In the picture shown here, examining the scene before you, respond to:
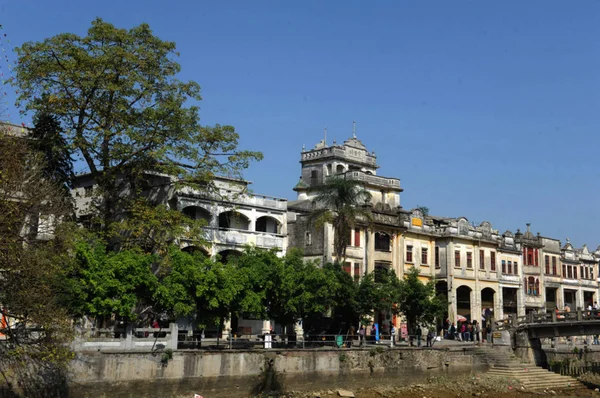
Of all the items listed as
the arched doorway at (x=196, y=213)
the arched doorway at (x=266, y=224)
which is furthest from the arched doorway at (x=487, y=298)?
the arched doorway at (x=196, y=213)

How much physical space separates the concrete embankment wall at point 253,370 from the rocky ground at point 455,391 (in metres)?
0.51

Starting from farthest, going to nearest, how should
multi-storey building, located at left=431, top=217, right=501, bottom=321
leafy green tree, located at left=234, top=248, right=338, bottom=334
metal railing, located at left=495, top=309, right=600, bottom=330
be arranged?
multi-storey building, located at left=431, top=217, right=501, bottom=321
metal railing, located at left=495, top=309, right=600, bottom=330
leafy green tree, located at left=234, top=248, right=338, bottom=334

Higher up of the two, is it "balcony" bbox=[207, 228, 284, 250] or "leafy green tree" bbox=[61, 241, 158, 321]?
"balcony" bbox=[207, 228, 284, 250]

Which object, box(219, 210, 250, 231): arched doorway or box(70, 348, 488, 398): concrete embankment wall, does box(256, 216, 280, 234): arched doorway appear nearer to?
box(219, 210, 250, 231): arched doorway

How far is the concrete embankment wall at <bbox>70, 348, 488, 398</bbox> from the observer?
31.0 meters

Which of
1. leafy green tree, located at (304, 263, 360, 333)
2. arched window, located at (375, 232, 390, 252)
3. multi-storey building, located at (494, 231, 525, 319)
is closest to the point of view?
leafy green tree, located at (304, 263, 360, 333)

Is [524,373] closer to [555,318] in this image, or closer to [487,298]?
[555,318]

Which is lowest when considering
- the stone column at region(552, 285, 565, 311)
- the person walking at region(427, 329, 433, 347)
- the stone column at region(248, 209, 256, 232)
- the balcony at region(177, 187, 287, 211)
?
the person walking at region(427, 329, 433, 347)

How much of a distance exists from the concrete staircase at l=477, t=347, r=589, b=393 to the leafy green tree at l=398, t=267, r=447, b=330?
434cm

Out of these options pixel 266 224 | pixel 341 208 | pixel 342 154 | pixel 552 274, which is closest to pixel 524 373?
pixel 341 208

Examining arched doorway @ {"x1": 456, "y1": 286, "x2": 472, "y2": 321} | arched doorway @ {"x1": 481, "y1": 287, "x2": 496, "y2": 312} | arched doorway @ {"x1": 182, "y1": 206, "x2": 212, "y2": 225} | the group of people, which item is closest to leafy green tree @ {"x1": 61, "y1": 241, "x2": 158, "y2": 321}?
arched doorway @ {"x1": 182, "y1": 206, "x2": 212, "y2": 225}

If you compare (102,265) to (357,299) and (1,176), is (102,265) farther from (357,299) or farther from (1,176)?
(357,299)

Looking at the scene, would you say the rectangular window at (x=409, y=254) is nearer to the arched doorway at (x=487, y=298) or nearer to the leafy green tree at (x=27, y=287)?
the arched doorway at (x=487, y=298)

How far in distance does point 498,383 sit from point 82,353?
26.7m
